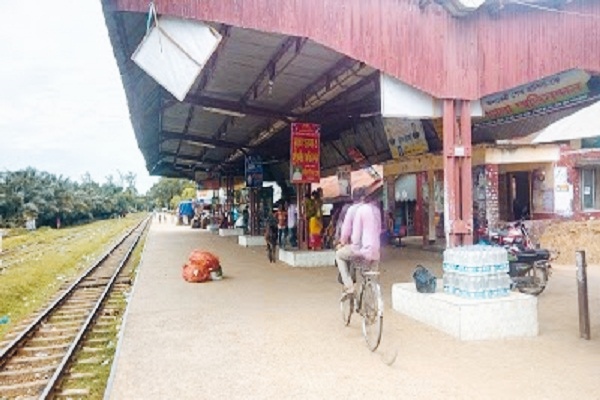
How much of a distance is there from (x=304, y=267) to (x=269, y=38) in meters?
6.09

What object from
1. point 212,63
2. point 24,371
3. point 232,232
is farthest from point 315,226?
point 232,232

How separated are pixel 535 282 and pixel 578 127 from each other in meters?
4.30

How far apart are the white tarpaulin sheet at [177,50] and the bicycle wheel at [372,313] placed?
3.55 m

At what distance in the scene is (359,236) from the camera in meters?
6.36

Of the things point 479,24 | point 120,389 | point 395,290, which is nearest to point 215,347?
point 120,389

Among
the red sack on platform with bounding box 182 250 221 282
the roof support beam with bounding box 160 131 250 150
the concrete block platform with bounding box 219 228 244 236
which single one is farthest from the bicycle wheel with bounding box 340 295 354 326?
the concrete block platform with bounding box 219 228 244 236

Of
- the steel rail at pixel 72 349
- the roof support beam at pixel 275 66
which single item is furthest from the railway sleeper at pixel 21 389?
the roof support beam at pixel 275 66

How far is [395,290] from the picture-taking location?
796 centimetres

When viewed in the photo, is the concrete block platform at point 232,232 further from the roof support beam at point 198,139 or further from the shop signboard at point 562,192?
the shop signboard at point 562,192

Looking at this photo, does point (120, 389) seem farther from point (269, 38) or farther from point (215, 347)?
point (269, 38)

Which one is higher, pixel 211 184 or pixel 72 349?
pixel 211 184

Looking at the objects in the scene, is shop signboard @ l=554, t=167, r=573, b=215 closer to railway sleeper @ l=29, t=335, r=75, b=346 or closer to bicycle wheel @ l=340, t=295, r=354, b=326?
bicycle wheel @ l=340, t=295, r=354, b=326

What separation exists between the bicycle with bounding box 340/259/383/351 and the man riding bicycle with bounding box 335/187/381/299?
0.28ft

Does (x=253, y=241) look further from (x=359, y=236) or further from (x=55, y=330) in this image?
(x=359, y=236)
